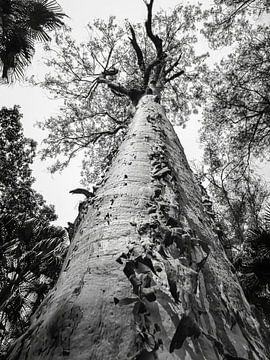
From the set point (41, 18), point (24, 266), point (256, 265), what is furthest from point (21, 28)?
point (256, 265)

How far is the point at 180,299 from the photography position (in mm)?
716

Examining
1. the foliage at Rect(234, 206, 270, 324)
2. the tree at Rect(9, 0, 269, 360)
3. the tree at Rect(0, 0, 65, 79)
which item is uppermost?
the tree at Rect(0, 0, 65, 79)

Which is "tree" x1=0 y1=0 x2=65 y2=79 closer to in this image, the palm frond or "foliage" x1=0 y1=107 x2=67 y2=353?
the palm frond

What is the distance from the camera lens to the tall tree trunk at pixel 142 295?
59cm

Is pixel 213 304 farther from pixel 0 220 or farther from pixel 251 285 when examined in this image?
pixel 0 220

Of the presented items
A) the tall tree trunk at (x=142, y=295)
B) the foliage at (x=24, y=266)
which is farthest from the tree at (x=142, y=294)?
the foliage at (x=24, y=266)

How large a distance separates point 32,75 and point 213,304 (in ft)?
29.7

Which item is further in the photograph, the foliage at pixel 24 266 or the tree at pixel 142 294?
the foliage at pixel 24 266

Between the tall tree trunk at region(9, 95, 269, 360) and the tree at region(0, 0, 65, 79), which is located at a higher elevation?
the tree at region(0, 0, 65, 79)

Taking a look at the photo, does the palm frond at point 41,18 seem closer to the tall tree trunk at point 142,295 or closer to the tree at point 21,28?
the tree at point 21,28

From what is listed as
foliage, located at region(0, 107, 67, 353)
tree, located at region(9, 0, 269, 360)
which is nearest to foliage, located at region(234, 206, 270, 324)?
foliage, located at region(0, 107, 67, 353)

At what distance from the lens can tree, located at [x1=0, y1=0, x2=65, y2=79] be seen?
15.5 feet

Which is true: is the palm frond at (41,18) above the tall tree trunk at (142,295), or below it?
above

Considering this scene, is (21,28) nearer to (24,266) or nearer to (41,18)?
(41,18)
